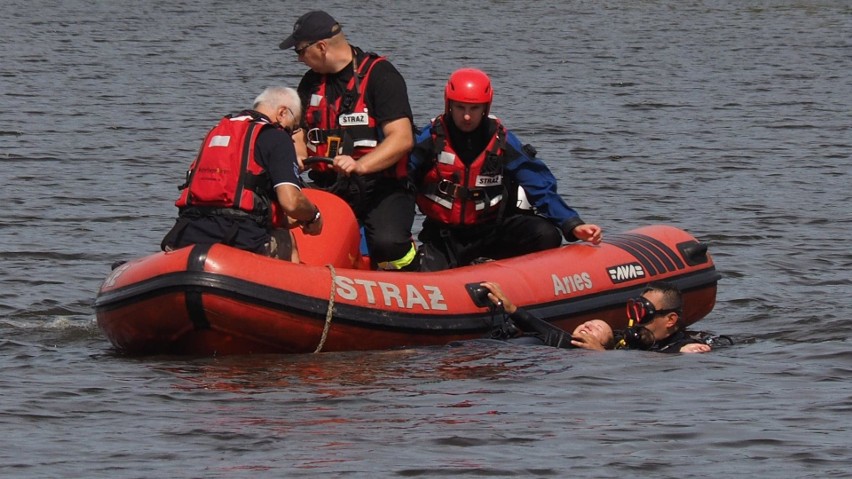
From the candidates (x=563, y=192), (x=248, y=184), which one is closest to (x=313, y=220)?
(x=248, y=184)

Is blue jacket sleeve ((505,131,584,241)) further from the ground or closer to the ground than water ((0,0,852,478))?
further from the ground

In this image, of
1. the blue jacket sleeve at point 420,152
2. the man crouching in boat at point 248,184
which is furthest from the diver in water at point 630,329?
the man crouching in boat at point 248,184

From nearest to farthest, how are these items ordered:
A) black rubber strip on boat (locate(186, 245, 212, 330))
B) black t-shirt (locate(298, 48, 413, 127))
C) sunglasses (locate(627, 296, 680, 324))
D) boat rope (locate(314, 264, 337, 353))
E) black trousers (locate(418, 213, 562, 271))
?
black rubber strip on boat (locate(186, 245, 212, 330))
boat rope (locate(314, 264, 337, 353))
black t-shirt (locate(298, 48, 413, 127))
sunglasses (locate(627, 296, 680, 324))
black trousers (locate(418, 213, 562, 271))

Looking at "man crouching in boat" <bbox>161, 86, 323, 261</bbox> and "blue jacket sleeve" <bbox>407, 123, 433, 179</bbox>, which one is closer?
"man crouching in boat" <bbox>161, 86, 323, 261</bbox>

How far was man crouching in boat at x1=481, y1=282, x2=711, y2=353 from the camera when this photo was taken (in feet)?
23.5

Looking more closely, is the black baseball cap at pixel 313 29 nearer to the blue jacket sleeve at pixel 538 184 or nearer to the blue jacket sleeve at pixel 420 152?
the blue jacket sleeve at pixel 420 152

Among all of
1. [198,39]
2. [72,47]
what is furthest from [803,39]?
[72,47]

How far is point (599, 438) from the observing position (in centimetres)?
565

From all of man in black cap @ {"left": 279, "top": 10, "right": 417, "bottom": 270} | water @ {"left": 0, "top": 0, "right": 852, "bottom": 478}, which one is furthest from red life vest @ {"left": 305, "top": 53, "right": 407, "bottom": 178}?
water @ {"left": 0, "top": 0, "right": 852, "bottom": 478}

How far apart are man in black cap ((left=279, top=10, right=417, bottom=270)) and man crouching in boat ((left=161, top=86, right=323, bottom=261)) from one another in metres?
0.51

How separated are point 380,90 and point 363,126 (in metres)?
0.18

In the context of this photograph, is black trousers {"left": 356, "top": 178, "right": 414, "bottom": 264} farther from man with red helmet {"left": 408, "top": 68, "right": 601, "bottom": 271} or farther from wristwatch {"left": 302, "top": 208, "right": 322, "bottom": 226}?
wristwatch {"left": 302, "top": 208, "right": 322, "bottom": 226}

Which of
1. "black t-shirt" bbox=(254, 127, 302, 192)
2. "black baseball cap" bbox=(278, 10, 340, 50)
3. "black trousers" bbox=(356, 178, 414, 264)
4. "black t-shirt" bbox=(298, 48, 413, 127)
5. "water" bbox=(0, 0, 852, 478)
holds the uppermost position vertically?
"black baseball cap" bbox=(278, 10, 340, 50)

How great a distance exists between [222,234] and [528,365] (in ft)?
4.50
